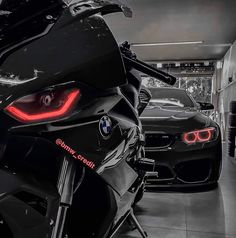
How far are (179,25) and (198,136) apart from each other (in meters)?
6.16

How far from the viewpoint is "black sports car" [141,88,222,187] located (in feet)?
9.61

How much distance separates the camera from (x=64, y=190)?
0.76m

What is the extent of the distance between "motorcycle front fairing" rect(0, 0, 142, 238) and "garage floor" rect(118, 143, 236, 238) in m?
1.35

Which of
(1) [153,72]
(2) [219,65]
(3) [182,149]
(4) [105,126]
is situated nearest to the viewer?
(4) [105,126]

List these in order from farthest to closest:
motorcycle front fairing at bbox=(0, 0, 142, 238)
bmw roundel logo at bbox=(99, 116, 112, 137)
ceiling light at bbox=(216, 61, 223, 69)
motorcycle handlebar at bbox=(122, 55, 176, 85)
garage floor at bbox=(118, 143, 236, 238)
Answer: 1. ceiling light at bbox=(216, 61, 223, 69)
2. garage floor at bbox=(118, 143, 236, 238)
3. motorcycle handlebar at bbox=(122, 55, 176, 85)
4. bmw roundel logo at bbox=(99, 116, 112, 137)
5. motorcycle front fairing at bbox=(0, 0, 142, 238)

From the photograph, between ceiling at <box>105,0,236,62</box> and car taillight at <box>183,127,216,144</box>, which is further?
ceiling at <box>105,0,236,62</box>

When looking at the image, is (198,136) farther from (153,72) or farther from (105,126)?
(105,126)

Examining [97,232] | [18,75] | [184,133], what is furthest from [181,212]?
[18,75]

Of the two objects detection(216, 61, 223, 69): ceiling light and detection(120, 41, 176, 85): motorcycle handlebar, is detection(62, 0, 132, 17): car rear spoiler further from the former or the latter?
detection(216, 61, 223, 69): ceiling light

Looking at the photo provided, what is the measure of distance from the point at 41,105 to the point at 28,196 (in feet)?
0.67

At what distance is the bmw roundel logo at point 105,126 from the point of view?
81 cm

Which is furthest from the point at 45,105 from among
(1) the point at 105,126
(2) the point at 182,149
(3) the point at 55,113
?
(2) the point at 182,149

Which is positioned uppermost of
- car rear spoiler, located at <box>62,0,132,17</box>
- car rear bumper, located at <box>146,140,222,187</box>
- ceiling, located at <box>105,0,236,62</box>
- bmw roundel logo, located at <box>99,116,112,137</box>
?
ceiling, located at <box>105,0,236,62</box>

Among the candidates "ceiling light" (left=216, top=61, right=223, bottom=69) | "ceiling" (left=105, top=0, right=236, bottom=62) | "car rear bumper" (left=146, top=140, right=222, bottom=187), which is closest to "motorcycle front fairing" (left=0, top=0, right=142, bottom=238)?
"car rear bumper" (left=146, top=140, right=222, bottom=187)
